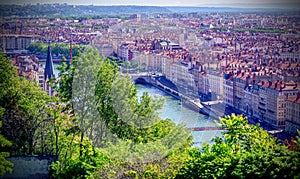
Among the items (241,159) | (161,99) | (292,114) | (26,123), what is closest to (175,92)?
(161,99)

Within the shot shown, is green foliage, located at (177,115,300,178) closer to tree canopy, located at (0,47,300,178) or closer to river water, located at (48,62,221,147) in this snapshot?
tree canopy, located at (0,47,300,178)

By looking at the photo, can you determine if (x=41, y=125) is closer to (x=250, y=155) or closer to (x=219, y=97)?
(x=250, y=155)

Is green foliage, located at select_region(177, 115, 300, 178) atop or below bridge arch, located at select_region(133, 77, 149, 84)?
below

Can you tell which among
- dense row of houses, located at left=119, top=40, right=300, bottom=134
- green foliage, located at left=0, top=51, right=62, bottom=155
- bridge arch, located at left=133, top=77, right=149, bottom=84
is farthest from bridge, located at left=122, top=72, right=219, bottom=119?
dense row of houses, located at left=119, top=40, right=300, bottom=134

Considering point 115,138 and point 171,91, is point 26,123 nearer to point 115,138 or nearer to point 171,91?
point 115,138

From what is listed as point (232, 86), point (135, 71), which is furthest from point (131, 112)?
point (232, 86)

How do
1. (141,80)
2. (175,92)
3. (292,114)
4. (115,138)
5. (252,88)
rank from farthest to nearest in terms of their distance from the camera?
(252,88) → (292,114) → (141,80) → (175,92) → (115,138)

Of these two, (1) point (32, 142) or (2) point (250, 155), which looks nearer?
(2) point (250, 155)

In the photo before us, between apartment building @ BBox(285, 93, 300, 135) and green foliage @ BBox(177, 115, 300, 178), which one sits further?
apartment building @ BBox(285, 93, 300, 135)
